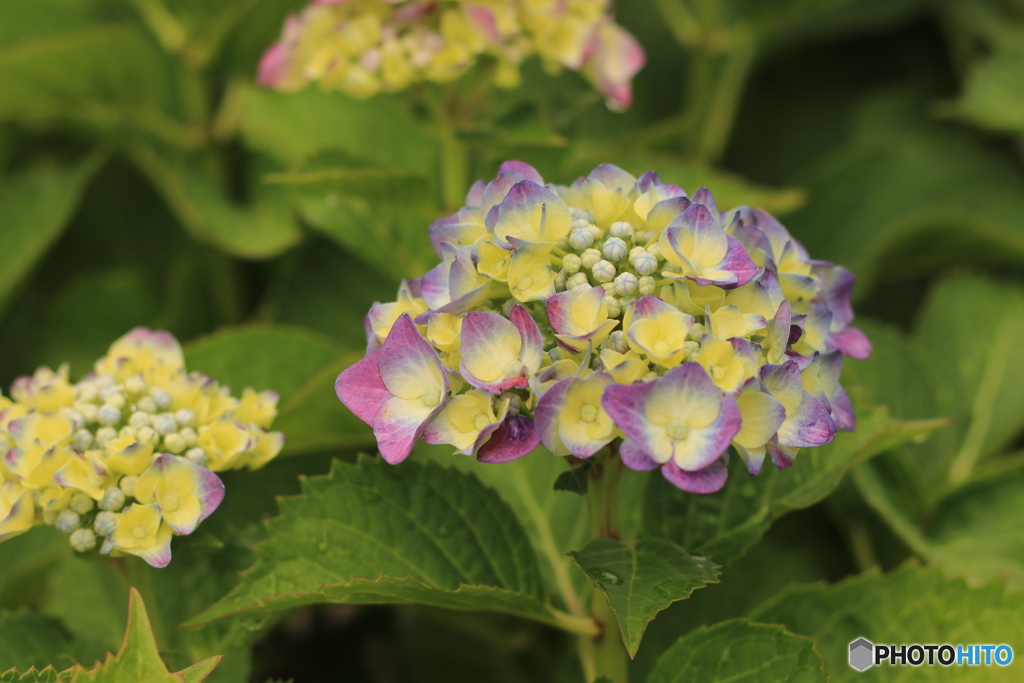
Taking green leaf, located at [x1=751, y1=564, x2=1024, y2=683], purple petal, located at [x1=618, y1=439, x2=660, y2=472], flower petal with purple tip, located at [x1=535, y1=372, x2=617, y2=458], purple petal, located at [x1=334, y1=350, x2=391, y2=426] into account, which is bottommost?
green leaf, located at [x1=751, y1=564, x2=1024, y2=683]

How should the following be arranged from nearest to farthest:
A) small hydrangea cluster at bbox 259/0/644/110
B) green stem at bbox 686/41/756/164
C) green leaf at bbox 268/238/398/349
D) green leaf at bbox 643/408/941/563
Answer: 1. green leaf at bbox 643/408/941/563
2. small hydrangea cluster at bbox 259/0/644/110
3. green leaf at bbox 268/238/398/349
4. green stem at bbox 686/41/756/164

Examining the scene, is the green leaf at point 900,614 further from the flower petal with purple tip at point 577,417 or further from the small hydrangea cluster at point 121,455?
the small hydrangea cluster at point 121,455

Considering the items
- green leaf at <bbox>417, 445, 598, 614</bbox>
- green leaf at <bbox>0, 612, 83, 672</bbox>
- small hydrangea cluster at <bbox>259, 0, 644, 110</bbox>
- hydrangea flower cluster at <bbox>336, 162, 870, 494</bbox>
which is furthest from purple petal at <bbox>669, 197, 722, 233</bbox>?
green leaf at <bbox>0, 612, 83, 672</bbox>

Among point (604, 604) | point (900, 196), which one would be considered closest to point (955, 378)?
point (900, 196)

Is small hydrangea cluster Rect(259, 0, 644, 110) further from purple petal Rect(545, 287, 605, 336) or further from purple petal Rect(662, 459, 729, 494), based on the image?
purple petal Rect(662, 459, 729, 494)

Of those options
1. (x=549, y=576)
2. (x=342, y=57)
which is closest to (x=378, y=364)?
(x=549, y=576)

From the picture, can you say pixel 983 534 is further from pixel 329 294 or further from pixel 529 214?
pixel 329 294

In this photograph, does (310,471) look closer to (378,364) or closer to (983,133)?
(378,364)
